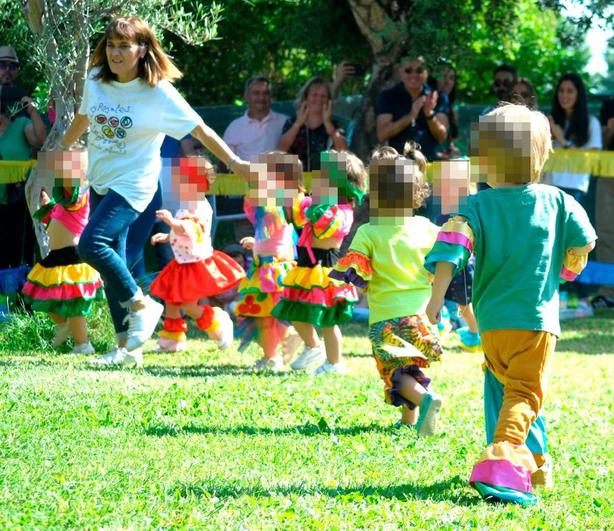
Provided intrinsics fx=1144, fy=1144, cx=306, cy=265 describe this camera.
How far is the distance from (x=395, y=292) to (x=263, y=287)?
239cm

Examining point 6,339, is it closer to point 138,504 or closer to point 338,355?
point 338,355

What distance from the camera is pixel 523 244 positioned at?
14.9 feet

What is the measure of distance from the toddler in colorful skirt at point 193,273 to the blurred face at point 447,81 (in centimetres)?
354

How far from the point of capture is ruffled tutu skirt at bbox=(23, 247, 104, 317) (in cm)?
814

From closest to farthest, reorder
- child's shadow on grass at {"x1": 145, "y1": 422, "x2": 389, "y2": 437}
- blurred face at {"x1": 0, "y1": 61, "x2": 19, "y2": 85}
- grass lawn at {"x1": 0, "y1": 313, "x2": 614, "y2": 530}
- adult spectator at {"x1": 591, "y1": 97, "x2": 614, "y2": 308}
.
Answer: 1. grass lawn at {"x1": 0, "y1": 313, "x2": 614, "y2": 530}
2. child's shadow on grass at {"x1": 145, "y1": 422, "x2": 389, "y2": 437}
3. blurred face at {"x1": 0, "y1": 61, "x2": 19, "y2": 85}
4. adult spectator at {"x1": 591, "y1": 97, "x2": 614, "y2": 308}

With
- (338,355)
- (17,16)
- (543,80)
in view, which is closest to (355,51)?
(17,16)

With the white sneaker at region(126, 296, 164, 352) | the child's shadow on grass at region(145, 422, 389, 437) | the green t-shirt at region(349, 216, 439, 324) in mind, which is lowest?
the child's shadow on grass at region(145, 422, 389, 437)

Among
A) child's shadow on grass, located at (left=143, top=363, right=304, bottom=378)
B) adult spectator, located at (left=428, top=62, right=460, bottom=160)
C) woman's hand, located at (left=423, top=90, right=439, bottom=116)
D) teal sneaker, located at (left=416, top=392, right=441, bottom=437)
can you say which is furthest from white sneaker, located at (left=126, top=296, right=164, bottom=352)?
adult spectator, located at (left=428, top=62, right=460, bottom=160)

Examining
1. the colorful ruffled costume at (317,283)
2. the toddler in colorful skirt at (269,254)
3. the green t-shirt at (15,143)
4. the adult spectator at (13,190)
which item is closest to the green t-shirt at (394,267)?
the colorful ruffled costume at (317,283)

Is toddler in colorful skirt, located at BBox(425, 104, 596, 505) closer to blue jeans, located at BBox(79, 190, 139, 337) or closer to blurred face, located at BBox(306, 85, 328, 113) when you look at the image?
blue jeans, located at BBox(79, 190, 139, 337)

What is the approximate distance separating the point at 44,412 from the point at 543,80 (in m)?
14.9

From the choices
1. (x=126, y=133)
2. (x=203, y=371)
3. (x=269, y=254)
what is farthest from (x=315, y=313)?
(x=126, y=133)

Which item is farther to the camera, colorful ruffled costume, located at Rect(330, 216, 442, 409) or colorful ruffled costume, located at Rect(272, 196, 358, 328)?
colorful ruffled costume, located at Rect(272, 196, 358, 328)

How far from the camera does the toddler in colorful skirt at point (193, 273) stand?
8.70 meters
